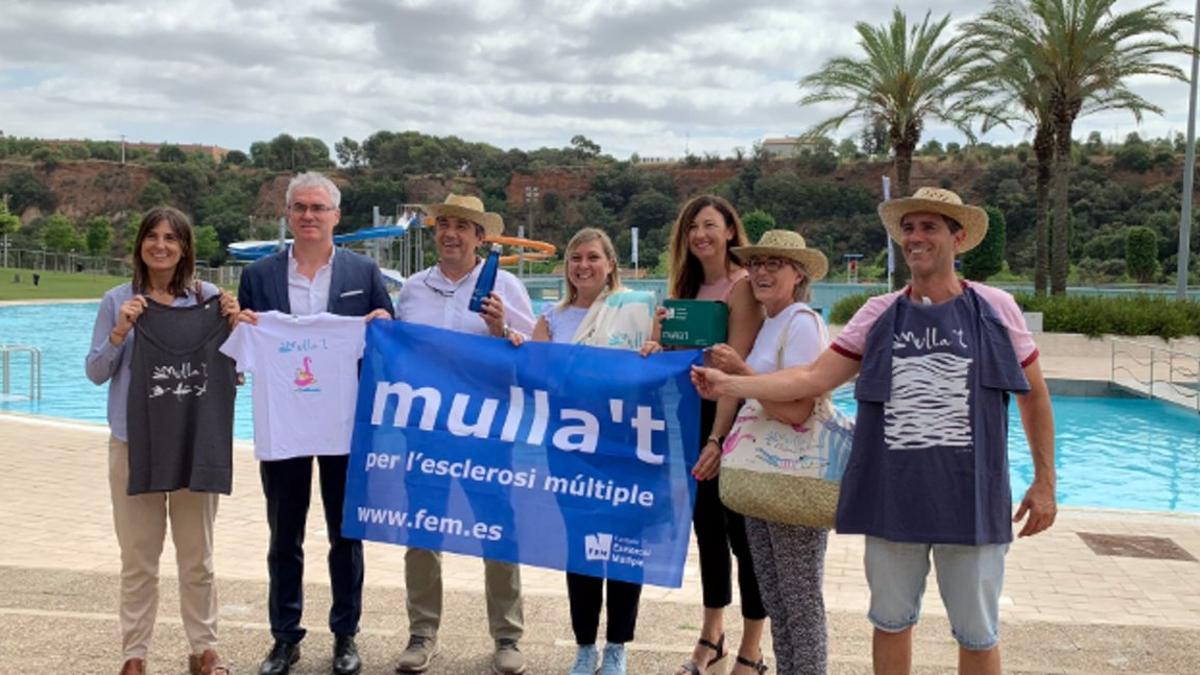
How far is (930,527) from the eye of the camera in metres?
3.11

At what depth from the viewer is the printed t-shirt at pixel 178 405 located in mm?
4051

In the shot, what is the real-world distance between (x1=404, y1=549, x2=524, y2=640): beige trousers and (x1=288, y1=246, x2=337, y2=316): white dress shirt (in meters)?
1.11

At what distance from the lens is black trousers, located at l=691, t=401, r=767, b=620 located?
13.4 ft

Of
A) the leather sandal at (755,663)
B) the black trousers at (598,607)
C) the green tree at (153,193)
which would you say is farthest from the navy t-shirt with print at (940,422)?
the green tree at (153,193)

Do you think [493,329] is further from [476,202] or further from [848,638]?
[848,638]

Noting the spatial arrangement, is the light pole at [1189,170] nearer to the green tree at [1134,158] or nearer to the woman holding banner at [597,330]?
the woman holding banner at [597,330]

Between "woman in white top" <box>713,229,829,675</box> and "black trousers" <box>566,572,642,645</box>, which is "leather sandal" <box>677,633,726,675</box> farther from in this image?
"woman in white top" <box>713,229,829,675</box>

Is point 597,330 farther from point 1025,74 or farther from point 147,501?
point 1025,74

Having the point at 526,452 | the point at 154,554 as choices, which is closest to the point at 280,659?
the point at 154,554

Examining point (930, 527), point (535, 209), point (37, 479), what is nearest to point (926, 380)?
point (930, 527)

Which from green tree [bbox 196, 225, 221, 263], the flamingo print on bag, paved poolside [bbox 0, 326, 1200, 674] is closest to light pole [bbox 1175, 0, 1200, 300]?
paved poolside [bbox 0, 326, 1200, 674]

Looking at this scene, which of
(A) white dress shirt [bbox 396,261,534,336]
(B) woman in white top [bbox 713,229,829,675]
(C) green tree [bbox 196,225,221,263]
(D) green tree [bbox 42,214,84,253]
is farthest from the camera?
(C) green tree [bbox 196,225,221,263]

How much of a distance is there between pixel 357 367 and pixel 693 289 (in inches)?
56.6

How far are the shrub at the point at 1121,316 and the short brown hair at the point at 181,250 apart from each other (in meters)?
22.2
